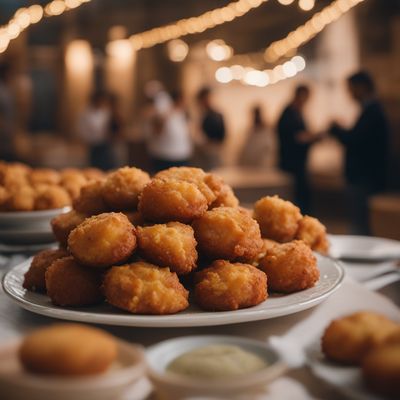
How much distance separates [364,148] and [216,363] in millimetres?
5531

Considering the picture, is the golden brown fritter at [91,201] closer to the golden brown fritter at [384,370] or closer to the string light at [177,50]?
the golden brown fritter at [384,370]

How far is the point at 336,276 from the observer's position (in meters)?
1.78

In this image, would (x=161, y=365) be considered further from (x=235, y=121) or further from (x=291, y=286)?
(x=235, y=121)

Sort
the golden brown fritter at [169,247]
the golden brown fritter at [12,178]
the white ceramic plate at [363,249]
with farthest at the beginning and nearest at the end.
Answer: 1. the golden brown fritter at [12,178]
2. the white ceramic plate at [363,249]
3. the golden brown fritter at [169,247]

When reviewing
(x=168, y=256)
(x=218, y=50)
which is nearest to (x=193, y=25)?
(x=218, y=50)

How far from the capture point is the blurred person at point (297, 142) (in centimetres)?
795

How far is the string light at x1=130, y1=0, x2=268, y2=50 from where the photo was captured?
35.6 feet

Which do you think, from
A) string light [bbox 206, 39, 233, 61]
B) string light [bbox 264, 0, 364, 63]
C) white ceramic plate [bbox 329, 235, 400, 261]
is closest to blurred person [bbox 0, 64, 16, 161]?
string light [bbox 264, 0, 364, 63]

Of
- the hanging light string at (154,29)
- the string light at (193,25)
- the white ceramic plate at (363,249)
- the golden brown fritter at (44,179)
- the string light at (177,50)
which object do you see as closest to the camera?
the white ceramic plate at (363,249)

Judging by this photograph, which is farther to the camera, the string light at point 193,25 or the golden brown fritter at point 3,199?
the string light at point 193,25

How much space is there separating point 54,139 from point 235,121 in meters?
5.13

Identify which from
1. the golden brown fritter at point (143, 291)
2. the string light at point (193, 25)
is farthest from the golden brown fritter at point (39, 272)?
the string light at point (193, 25)

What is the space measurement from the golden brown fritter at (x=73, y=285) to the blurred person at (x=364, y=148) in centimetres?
507

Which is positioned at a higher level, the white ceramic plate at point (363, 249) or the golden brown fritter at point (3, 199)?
the golden brown fritter at point (3, 199)
